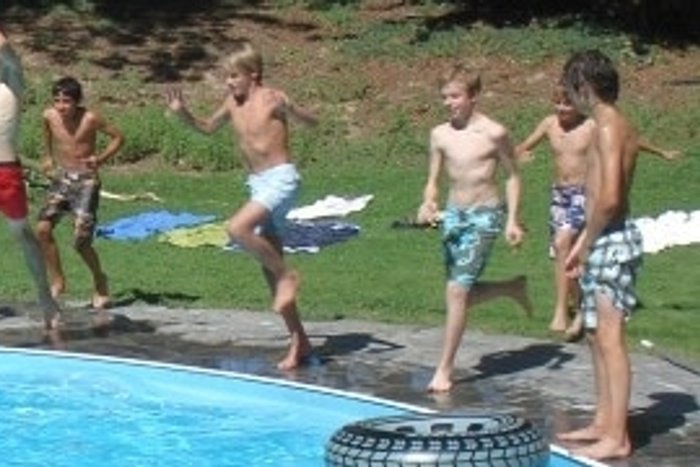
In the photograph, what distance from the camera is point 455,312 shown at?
8219 mm

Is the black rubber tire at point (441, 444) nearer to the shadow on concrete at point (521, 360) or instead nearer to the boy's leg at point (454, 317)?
the boy's leg at point (454, 317)

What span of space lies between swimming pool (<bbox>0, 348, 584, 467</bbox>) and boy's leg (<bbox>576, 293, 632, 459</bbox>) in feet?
0.63

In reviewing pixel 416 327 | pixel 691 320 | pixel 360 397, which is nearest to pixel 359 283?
pixel 416 327

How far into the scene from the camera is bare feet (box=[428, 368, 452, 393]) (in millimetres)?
8398

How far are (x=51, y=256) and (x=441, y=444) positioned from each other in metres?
6.14

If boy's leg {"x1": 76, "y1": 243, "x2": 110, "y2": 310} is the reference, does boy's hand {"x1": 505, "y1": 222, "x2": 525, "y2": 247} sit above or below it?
above

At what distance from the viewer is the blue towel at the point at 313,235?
43.5 feet

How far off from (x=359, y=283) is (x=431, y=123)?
369 inches

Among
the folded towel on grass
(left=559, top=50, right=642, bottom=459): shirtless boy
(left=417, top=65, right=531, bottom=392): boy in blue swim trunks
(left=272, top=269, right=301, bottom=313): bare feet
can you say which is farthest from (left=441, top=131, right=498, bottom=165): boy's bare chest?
the folded towel on grass

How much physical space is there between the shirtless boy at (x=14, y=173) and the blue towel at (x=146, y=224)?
3909 mm

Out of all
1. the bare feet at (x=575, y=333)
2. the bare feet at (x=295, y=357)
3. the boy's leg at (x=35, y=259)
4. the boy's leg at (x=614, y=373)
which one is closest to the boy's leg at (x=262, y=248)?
the bare feet at (x=295, y=357)

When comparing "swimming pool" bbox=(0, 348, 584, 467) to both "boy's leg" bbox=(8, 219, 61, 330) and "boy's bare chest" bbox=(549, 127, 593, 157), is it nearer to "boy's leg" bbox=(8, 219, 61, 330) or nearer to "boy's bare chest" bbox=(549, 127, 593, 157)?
"boy's leg" bbox=(8, 219, 61, 330)

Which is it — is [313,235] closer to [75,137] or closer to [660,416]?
[75,137]

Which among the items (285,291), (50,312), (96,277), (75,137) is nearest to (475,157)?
(285,291)
